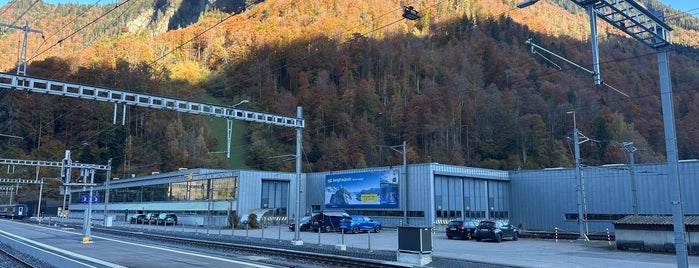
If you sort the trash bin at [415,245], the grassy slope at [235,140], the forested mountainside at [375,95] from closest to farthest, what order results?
the trash bin at [415,245] < the forested mountainside at [375,95] < the grassy slope at [235,140]

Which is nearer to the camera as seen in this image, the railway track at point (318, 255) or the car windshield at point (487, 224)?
the railway track at point (318, 255)

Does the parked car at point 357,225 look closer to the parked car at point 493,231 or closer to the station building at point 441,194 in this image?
the station building at point 441,194

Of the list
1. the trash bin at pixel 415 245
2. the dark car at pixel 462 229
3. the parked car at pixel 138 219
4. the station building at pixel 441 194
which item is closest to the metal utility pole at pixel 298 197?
the trash bin at pixel 415 245

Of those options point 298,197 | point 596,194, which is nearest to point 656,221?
point 298,197

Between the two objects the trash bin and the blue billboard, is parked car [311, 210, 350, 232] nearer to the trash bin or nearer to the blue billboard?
the blue billboard

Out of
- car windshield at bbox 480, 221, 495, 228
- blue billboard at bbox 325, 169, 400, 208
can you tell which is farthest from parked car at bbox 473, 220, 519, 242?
blue billboard at bbox 325, 169, 400, 208

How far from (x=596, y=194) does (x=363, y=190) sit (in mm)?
22114

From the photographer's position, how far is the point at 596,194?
46.2 metres

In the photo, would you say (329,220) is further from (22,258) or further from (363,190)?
(22,258)

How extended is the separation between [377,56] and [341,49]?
11.8 m

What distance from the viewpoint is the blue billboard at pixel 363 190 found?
160ft

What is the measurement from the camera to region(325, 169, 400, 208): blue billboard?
48759 mm

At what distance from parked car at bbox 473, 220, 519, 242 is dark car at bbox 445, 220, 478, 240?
617mm

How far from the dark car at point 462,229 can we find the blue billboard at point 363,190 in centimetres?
1312
